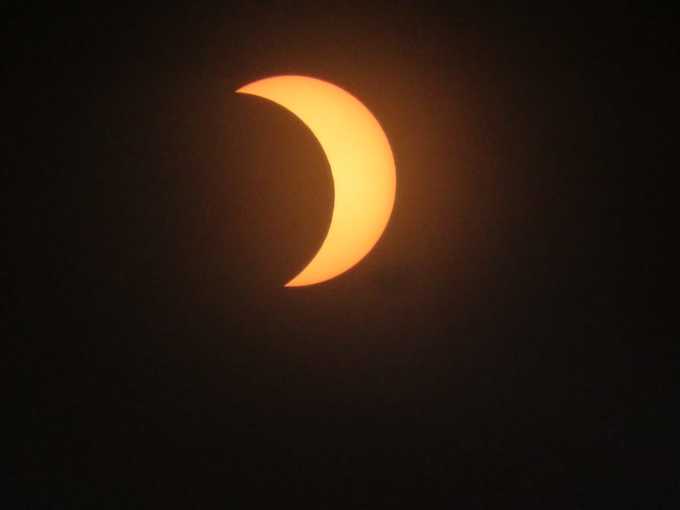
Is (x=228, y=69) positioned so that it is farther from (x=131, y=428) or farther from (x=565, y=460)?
(x=565, y=460)

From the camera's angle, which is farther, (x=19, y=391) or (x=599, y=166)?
(x=599, y=166)

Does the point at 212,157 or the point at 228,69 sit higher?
the point at 228,69

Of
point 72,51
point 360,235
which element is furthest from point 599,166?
point 72,51

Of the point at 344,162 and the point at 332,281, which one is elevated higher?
the point at 344,162

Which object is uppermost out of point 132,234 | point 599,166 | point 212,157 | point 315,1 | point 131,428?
point 315,1
